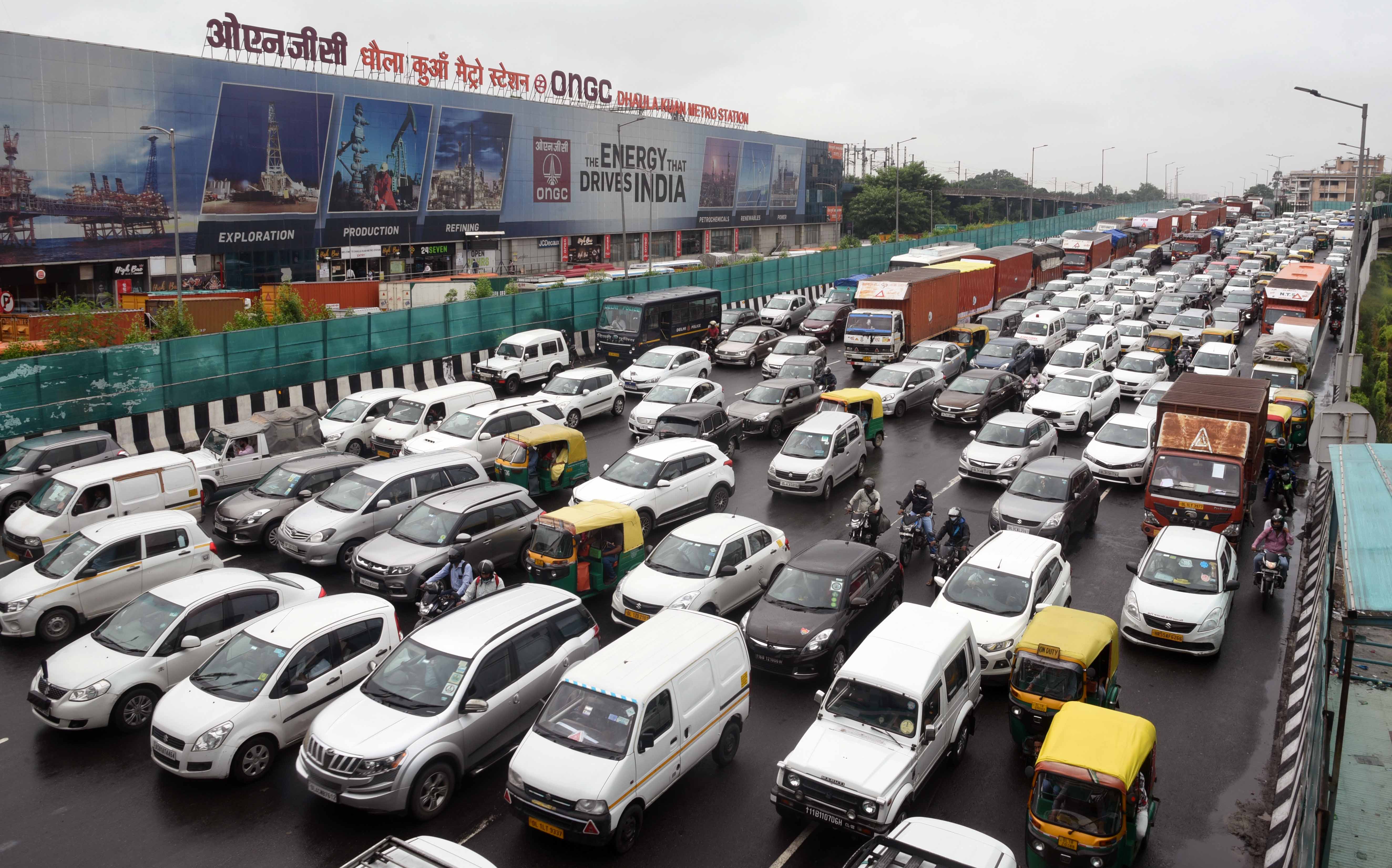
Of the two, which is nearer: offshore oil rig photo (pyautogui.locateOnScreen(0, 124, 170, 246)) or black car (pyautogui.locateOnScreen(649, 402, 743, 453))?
black car (pyautogui.locateOnScreen(649, 402, 743, 453))

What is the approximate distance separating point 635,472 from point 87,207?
3598 cm

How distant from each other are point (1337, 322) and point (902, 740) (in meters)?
43.5

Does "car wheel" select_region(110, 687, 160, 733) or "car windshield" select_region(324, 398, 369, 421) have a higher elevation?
"car windshield" select_region(324, 398, 369, 421)

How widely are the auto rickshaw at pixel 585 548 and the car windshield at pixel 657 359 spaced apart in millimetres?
14992

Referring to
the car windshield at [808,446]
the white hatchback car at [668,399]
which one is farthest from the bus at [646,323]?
the car windshield at [808,446]

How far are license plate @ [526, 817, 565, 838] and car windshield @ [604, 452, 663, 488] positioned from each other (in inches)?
387

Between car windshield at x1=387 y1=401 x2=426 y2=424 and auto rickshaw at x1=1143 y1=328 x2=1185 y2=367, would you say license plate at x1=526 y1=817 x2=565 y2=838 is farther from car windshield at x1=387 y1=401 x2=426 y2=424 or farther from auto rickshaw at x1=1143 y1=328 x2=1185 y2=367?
auto rickshaw at x1=1143 y1=328 x2=1185 y2=367

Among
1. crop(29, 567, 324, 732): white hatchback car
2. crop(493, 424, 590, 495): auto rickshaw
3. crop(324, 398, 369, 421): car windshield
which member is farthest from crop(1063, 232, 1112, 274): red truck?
crop(29, 567, 324, 732): white hatchback car

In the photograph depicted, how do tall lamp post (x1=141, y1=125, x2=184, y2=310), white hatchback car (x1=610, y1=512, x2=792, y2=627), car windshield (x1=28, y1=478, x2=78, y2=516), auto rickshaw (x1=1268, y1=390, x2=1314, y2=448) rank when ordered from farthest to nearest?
tall lamp post (x1=141, y1=125, x2=184, y2=310) → auto rickshaw (x1=1268, y1=390, x2=1314, y2=448) → car windshield (x1=28, y1=478, x2=78, y2=516) → white hatchback car (x1=610, y1=512, x2=792, y2=627)

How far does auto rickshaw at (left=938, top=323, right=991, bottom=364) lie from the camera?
37375 millimetres

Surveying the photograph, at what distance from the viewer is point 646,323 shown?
1328 inches

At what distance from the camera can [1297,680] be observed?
13.8 m

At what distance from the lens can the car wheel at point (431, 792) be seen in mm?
10227

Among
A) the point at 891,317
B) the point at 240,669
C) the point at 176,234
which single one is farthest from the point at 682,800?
the point at 176,234
